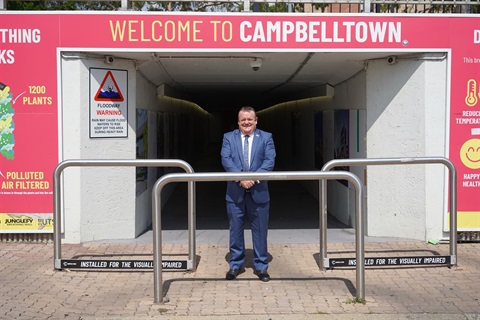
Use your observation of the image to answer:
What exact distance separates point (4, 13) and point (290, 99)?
10502mm

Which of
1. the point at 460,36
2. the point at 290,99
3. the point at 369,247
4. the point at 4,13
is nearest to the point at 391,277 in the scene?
the point at 369,247

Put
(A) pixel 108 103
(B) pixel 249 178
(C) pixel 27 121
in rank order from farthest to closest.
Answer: (A) pixel 108 103, (C) pixel 27 121, (B) pixel 249 178

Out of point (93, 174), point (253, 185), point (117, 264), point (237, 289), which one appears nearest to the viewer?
point (237, 289)

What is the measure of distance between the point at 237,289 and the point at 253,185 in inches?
38.5

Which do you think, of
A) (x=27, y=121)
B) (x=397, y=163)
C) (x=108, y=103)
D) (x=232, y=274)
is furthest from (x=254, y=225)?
(x=27, y=121)

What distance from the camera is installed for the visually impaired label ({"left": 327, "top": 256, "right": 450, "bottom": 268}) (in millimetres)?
6508

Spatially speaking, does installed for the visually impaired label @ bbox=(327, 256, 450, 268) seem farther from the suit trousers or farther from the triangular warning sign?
the triangular warning sign

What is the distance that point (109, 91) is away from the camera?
8188 mm

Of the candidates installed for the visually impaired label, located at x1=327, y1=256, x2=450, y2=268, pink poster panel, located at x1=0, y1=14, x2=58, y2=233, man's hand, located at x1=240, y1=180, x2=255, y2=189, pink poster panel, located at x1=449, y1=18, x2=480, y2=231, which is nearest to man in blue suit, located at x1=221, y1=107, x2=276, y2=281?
man's hand, located at x1=240, y1=180, x2=255, y2=189

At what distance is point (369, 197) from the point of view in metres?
8.73

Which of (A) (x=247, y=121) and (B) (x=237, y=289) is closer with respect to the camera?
(B) (x=237, y=289)

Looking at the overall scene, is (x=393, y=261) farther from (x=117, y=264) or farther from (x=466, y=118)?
(x=117, y=264)

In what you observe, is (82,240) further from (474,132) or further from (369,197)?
(474,132)

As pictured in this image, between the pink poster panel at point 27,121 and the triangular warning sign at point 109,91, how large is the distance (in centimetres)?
55
